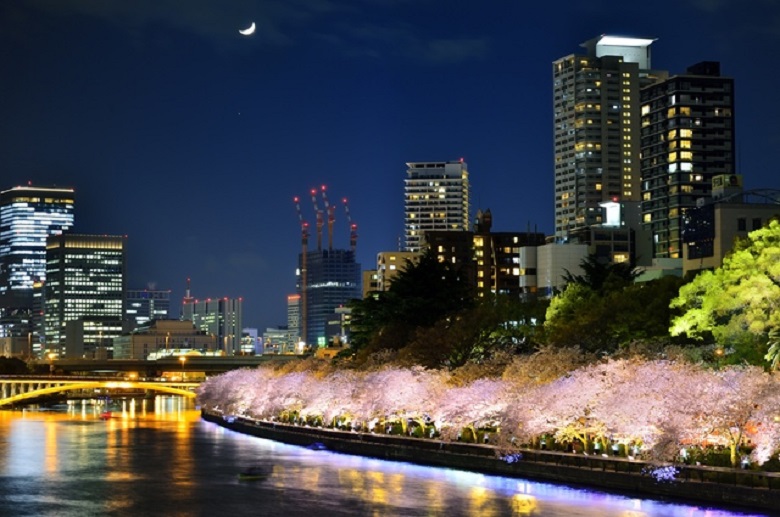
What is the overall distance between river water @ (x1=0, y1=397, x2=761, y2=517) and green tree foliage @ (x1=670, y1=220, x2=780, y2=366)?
14.5 meters

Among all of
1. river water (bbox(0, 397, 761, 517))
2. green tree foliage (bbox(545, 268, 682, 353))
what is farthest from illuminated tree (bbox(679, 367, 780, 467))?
green tree foliage (bbox(545, 268, 682, 353))

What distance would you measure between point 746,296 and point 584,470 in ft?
44.4

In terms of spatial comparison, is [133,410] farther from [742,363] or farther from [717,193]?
[742,363]

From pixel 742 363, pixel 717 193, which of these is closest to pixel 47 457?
pixel 742 363

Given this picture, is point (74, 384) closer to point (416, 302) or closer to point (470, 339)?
point (416, 302)

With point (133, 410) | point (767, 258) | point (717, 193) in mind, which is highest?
point (717, 193)

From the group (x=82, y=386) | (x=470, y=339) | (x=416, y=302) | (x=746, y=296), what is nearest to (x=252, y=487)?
(x=746, y=296)

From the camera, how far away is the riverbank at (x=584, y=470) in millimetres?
54406

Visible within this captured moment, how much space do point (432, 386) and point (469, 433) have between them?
7.16 m

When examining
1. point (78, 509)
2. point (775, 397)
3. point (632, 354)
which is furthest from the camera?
point (632, 354)

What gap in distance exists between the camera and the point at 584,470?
6581 cm

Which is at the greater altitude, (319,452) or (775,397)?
(775,397)

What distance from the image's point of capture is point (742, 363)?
69125 mm

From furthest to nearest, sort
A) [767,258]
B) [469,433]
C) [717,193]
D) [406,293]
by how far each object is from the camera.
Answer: [717,193]
[406,293]
[469,433]
[767,258]
